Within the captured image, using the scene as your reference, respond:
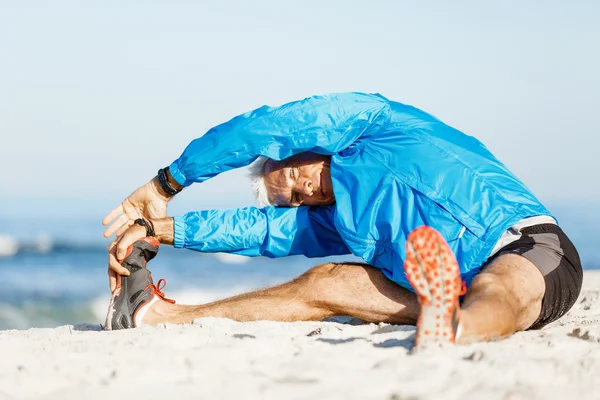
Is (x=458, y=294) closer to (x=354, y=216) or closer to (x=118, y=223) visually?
(x=354, y=216)

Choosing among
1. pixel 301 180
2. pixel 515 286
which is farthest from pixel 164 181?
pixel 515 286

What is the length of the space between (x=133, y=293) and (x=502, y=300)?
84.1 inches

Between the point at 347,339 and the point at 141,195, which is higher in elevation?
the point at 141,195

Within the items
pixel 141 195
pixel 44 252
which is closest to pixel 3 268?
pixel 44 252

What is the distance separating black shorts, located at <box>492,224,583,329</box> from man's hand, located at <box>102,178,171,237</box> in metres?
2.02

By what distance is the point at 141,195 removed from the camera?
14.8ft

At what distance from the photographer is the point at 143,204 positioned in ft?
14.9

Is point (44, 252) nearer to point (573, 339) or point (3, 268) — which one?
point (3, 268)

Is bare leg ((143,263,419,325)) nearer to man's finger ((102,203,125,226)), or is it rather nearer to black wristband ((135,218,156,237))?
black wristband ((135,218,156,237))

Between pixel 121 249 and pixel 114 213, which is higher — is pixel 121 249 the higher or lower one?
the lower one

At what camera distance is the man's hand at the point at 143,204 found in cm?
450

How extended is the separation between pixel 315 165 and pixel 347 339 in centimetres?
138

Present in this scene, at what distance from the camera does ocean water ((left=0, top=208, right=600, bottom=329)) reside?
11.2 m

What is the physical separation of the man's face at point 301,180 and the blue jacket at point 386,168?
0.38 ft
